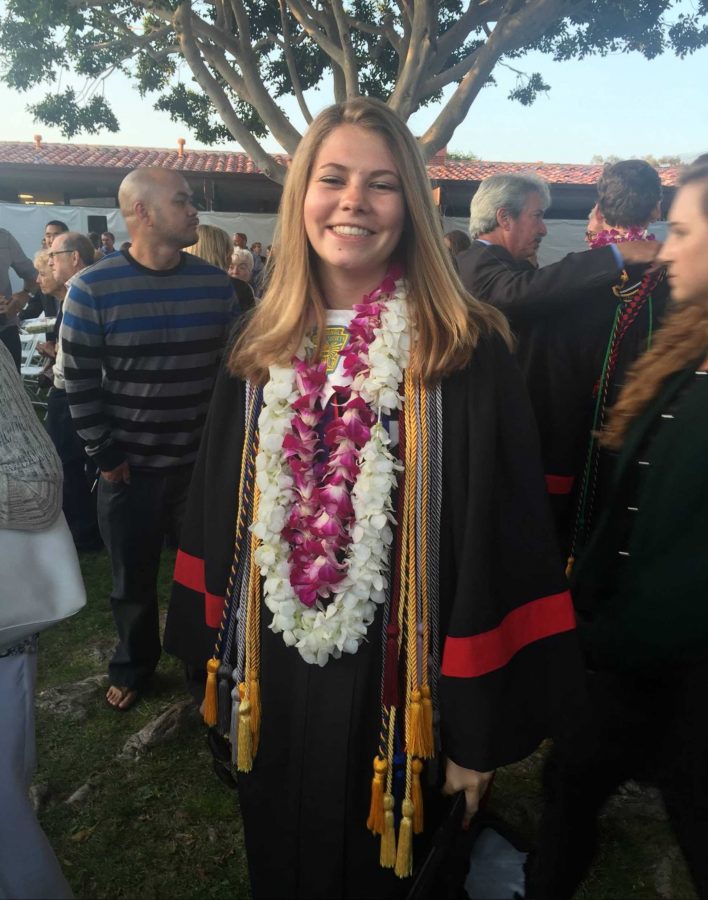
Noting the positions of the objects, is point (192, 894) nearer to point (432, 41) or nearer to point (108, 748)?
point (108, 748)

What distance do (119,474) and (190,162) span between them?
23.4 meters

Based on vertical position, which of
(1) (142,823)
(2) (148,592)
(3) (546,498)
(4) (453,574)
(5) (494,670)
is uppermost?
(3) (546,498)

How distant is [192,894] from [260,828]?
769mm

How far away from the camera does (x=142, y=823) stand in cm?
250

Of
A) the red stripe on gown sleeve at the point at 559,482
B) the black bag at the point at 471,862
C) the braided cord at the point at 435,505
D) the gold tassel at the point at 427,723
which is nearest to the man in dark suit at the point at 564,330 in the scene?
the red stripe on gown sleeve at the point at 559,482

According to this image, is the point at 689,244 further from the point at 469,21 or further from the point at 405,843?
the point at 469,21

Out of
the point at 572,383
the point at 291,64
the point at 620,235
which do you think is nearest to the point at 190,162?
the point at 291,64

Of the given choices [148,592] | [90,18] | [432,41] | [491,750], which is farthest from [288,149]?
[491,750]

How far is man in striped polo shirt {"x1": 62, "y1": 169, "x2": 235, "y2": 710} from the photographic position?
2867 millimetres

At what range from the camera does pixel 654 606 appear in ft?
5.60

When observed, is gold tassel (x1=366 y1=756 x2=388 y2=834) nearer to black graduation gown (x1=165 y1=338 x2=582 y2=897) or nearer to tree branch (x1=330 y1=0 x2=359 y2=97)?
black graduation gown (x1=165 y1=338 x2=582 y2=897)

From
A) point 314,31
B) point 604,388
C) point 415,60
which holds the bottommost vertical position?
point 604,388

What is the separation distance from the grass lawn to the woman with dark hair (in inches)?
17.4

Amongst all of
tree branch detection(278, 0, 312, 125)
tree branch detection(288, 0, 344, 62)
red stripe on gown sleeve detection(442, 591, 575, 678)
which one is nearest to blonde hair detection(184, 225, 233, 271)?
red stripe on gown sleeve detection(442, 591, 575, 678)
